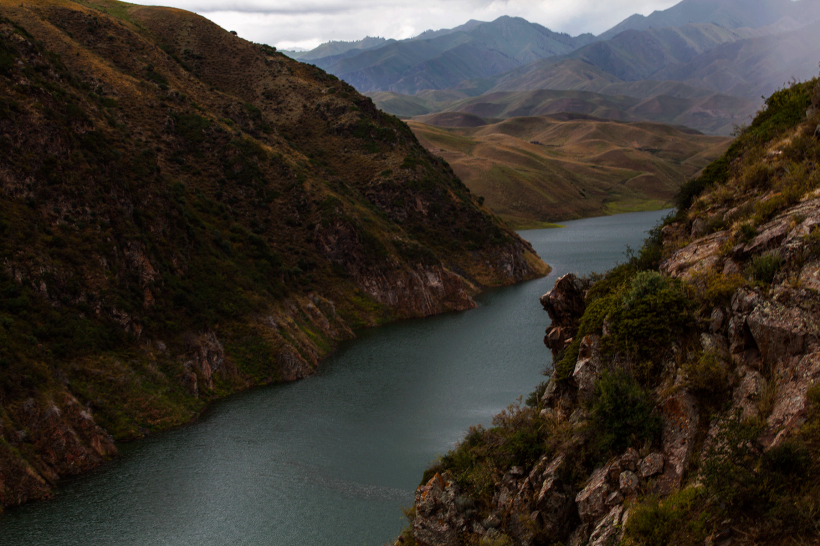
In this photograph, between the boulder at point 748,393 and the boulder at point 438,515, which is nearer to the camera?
the boulder at point 748,393

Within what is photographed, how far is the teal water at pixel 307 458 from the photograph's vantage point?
3416 centimetres

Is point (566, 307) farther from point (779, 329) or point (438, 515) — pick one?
point (779, 329)

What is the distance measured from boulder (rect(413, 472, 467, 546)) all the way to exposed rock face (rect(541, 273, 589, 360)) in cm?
762

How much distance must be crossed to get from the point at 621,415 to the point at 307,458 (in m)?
31.4

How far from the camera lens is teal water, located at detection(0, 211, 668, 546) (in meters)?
34.2

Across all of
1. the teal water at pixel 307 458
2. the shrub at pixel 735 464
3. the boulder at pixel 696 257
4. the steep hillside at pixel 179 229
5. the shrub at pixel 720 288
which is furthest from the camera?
the steep hillside at pixel 179 229

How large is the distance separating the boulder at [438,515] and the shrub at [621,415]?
6605mm

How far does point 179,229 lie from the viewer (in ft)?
214

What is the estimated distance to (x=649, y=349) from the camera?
719 inches

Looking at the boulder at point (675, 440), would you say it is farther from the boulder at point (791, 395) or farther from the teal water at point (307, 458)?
the teal water at point (307, 458)

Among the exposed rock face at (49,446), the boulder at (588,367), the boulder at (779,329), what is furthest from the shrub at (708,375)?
the exposed rock face at (49,446)

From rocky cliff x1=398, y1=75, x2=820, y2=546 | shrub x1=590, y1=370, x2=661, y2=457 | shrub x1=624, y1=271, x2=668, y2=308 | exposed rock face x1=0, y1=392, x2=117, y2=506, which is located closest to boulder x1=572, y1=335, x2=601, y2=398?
rocky cliff x1=398, y1=75, x2=820, y2=546

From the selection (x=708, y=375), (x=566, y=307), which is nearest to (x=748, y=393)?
(x=708, y=375)

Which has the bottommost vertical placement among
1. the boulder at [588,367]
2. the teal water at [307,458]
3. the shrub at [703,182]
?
the teal water at [307,458]
